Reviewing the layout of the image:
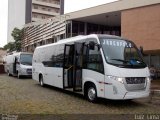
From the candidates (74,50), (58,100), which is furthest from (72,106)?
(74,50)

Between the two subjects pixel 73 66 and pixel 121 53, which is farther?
pixel 73 66

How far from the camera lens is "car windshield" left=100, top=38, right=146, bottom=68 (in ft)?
37.5

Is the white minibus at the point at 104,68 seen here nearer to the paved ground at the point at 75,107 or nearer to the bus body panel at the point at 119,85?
the bus body panel at the point at 119,85

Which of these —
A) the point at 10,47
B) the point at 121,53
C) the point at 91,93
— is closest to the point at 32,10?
the point at 10,47

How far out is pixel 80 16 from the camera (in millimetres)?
36375

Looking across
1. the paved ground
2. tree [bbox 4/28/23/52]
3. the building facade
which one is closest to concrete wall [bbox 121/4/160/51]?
the paved ground

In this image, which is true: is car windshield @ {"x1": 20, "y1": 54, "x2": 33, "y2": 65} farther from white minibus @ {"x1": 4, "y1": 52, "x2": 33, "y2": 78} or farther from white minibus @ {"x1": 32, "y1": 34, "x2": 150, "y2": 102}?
white minibus @ {"x1": 32, "y1": 34, "x2": 150, "y2": 102}

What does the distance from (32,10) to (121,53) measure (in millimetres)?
89810

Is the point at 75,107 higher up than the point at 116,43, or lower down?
lower down

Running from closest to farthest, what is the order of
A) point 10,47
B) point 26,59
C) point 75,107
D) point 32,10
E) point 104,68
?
point 75,107 → point 104,68 → point 26,59 → point 10,47 → point 32,10

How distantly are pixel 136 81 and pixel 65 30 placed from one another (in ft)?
97.6

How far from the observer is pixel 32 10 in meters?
98.4

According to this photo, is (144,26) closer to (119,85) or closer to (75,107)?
(119,85)

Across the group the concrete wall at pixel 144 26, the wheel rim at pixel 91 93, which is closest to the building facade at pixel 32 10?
the concrete wall at pixel 144 26
